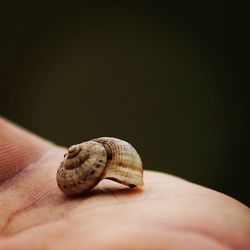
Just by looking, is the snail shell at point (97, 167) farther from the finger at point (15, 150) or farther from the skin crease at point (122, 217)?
the finger at point (15, 150)

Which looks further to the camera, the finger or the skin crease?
the finger

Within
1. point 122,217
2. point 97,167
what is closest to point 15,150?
point 97,167

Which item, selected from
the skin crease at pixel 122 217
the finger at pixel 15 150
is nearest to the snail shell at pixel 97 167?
the skin crease at pixel 122 217

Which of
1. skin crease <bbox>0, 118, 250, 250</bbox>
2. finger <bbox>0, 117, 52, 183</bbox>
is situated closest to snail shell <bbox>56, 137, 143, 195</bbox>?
skin crease <bbox>0, 118, 250, 250</bbox>

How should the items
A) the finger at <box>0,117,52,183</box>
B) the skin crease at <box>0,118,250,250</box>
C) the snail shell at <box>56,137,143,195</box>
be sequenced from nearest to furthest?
1. the skin crease at <box>0,118,250,250</box>
2. the snail shell at <box>56,137,143,195</box>
3. the finger at <box>0,117,52,183</box>

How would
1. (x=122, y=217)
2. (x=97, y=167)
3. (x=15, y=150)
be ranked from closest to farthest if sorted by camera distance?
(x=122, y=217), (x=97, y=167), (x=15, y=150)

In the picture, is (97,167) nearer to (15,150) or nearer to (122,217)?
(122,217)

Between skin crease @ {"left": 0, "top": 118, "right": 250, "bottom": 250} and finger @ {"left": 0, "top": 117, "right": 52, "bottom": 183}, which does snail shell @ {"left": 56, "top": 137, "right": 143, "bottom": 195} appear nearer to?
skin crease @ {"left": 0, "top": 118, "right": 250, "bottom": 250}
